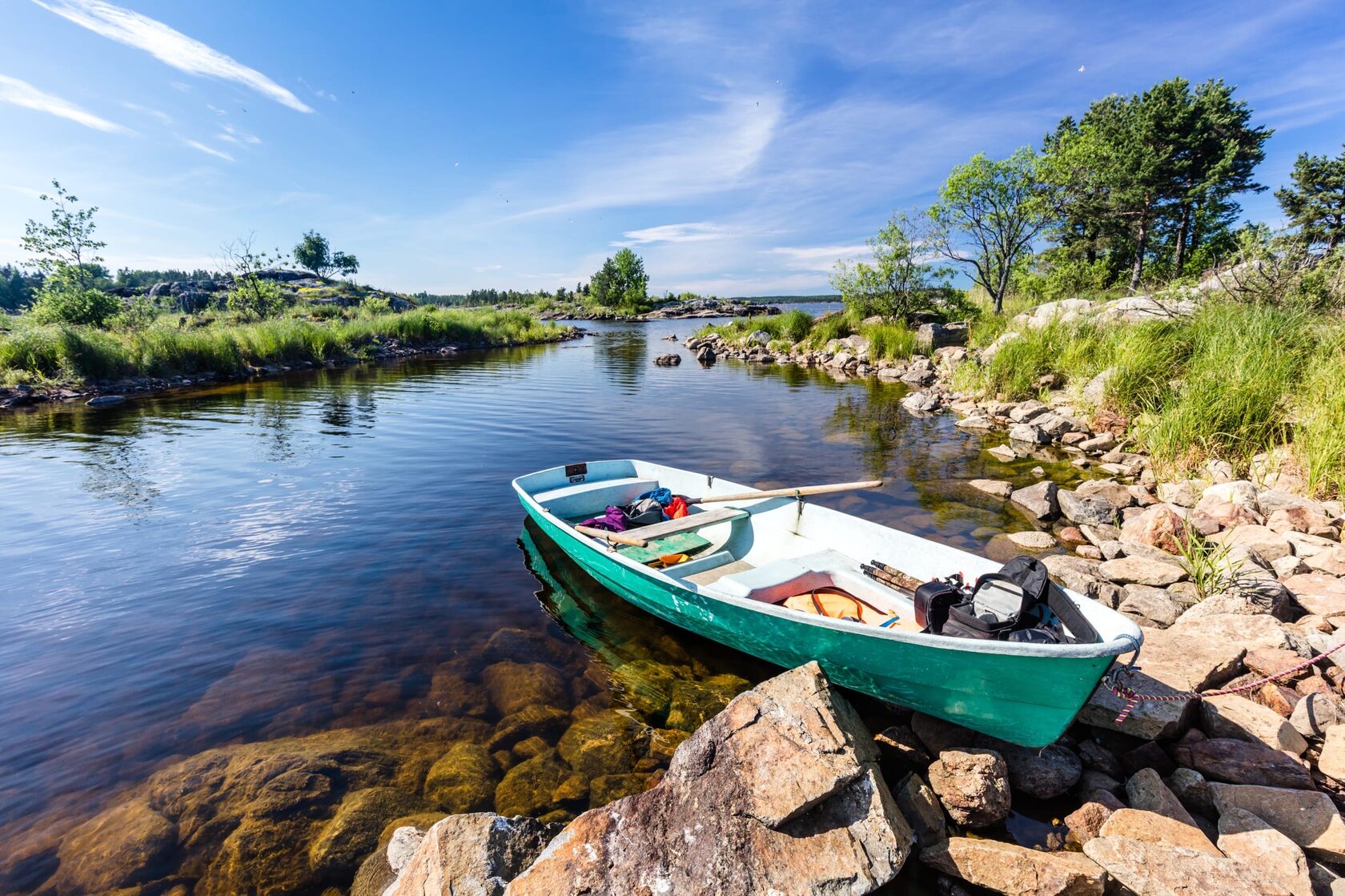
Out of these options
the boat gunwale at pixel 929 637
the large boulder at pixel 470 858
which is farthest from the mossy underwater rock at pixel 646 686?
the large boulder at pixel 470 858

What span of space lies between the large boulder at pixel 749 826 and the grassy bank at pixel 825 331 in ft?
93.9

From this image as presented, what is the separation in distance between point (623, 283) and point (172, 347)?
79.8 meters

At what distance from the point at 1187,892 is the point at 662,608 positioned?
4.19 metres

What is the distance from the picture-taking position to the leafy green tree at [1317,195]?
2988 cm

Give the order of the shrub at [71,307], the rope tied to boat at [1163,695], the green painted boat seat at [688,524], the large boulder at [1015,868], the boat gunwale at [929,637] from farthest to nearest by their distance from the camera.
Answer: the shrub at [71,307], the green painted boat seat at [688,524], the rope tied to boat at [1163,695], the boat gunwale at [929,637], the large boulder at [1015,868]

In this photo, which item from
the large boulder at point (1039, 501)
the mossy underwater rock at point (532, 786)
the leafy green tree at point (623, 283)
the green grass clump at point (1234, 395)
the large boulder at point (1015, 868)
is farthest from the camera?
the leafy green tree at point (623, 283)

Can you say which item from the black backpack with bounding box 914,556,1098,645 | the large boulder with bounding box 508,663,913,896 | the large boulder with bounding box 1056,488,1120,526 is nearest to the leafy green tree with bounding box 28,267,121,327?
the large boulder with bounding box 508,663,913,896

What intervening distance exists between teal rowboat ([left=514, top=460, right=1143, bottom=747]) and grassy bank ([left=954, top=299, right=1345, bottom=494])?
6805 mm

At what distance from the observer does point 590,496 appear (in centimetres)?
870

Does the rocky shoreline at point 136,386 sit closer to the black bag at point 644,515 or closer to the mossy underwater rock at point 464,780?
the black bag at point 644,515

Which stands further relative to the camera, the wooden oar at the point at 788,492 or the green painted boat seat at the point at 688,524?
the green painted boat seat at the point at 688,524

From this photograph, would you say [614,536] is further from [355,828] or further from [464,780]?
[355,828]

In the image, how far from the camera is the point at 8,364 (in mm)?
20328

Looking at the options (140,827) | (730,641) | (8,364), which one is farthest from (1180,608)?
(8,364)
